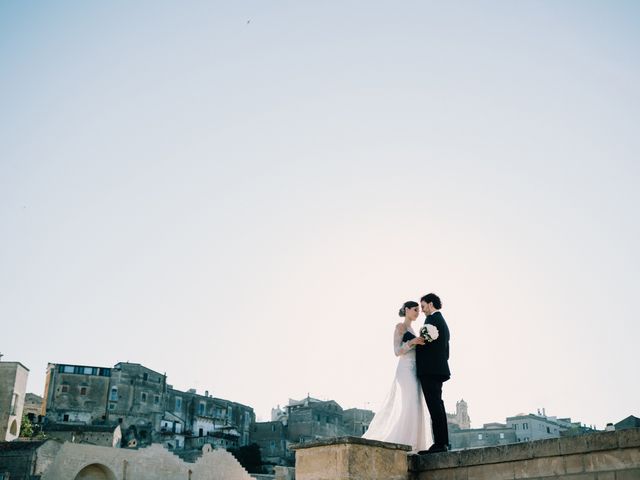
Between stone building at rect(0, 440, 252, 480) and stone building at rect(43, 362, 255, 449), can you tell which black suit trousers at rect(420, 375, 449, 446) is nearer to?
stone building at rect(0, 440, 252, 480)

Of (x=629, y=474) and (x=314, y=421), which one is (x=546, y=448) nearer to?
(x=629, y=474)

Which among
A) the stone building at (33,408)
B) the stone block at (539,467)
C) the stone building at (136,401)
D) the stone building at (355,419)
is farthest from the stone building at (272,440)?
the stone block at (539,467)

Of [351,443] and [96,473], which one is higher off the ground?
[96,473]

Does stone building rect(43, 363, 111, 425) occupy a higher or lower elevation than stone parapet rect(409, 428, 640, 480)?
higher

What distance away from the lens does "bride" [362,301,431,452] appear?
7.37 m

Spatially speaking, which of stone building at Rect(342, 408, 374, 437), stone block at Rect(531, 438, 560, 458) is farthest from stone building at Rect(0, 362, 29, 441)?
stone block at Rect(531, 438, 560, 458)

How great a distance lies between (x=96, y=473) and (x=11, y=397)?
13.7 meters

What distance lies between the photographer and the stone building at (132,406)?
6906 centimetres

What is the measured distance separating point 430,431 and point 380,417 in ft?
2.11

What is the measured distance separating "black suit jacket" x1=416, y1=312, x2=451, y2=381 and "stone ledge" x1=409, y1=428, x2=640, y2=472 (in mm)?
1062

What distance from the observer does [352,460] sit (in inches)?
245

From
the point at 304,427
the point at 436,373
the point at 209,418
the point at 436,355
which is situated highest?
the point at 209,418

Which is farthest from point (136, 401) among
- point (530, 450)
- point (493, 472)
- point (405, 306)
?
point (530, 450)

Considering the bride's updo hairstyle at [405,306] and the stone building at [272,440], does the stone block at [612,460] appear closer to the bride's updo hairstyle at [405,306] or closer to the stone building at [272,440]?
the bride's updo hairstyle at [405,306]
